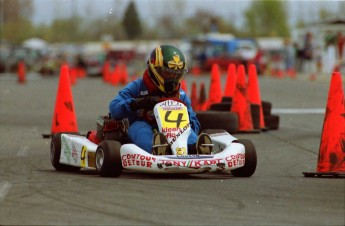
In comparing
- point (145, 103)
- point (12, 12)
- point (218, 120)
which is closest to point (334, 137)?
point (145, 103)

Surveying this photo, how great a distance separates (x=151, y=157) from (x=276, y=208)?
197 cm

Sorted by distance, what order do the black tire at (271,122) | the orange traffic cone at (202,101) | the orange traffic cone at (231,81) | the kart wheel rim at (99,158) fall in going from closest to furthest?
the kart wheel rim at (99,158)
the black tire at (271,122)
the orange traffic cone at (231,81)
the orange traffic cone at (202,101)

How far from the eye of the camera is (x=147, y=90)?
10156 millimetres

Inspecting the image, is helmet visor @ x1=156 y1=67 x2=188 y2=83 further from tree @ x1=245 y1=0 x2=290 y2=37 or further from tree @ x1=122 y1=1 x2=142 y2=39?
tree @ x1=245 y1=0 x2=290 y2=37

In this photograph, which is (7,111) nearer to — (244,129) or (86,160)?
(244,129)

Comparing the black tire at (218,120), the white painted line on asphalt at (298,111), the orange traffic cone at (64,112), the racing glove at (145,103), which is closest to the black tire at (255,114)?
the black tire at (218,120)

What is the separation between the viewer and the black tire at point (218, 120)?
46.0 feet

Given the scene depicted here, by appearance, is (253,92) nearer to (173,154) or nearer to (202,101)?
(202,101)

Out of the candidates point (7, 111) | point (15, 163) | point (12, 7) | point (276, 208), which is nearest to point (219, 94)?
point (7, 111)

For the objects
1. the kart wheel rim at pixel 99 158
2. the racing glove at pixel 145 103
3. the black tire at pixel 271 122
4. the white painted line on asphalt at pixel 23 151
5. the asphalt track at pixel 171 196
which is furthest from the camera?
the black tire at pixel 271 122

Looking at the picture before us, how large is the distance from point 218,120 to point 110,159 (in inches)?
209

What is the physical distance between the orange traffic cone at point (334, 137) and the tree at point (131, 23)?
117714mm

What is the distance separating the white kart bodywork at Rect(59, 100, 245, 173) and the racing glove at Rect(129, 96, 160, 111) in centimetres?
8

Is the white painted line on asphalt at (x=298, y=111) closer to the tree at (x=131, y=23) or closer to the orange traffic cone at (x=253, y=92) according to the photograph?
the orange traffic cone at (x=253, y=92)
